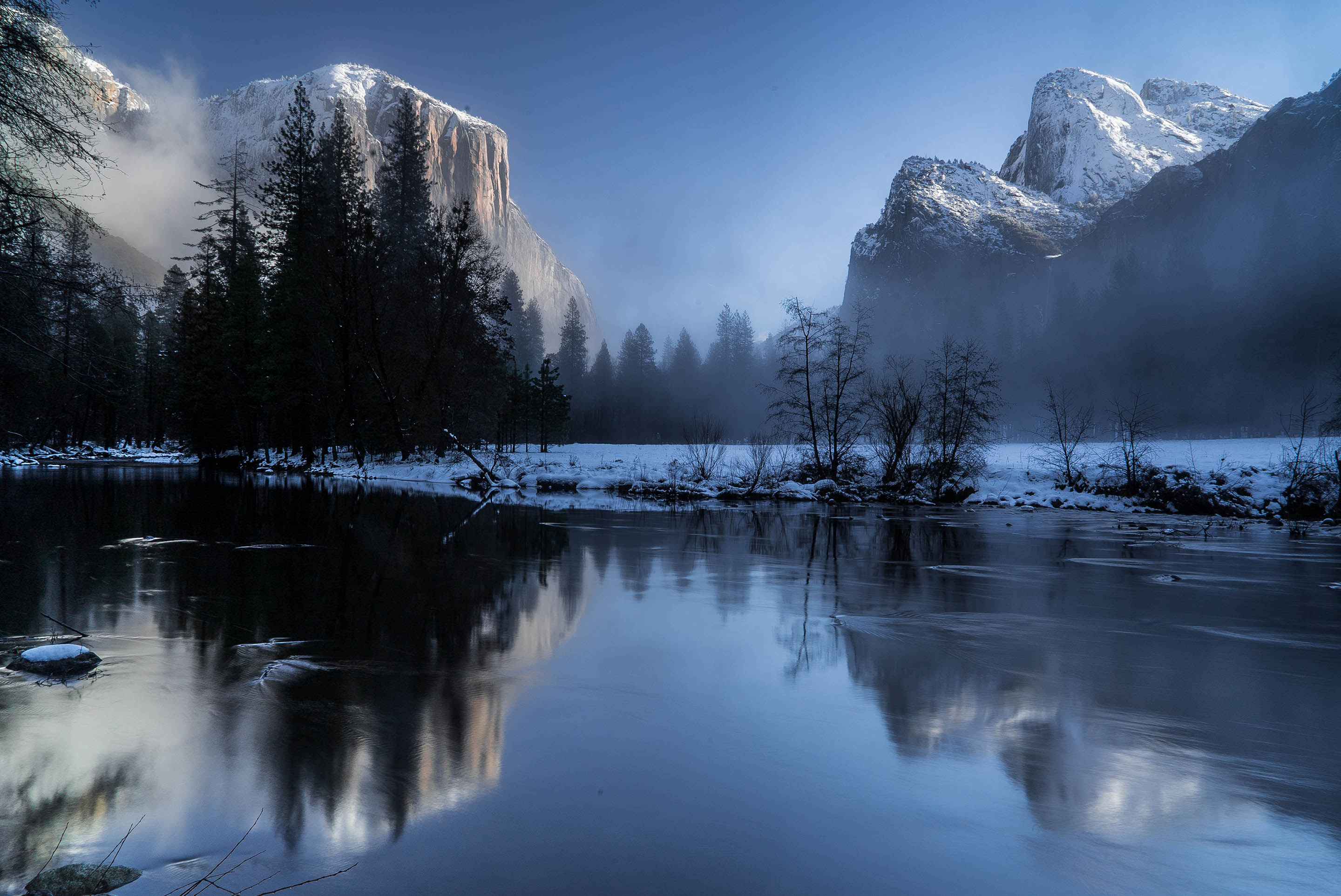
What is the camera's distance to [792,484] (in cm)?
2692

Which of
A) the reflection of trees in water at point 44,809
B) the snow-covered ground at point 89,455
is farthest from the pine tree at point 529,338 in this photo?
the reflection of trees in water at point 44,809

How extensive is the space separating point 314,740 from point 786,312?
27.5 m

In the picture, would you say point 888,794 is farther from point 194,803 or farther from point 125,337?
point 125,337

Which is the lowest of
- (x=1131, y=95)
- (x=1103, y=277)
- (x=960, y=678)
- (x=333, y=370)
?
(x=960, y=678)

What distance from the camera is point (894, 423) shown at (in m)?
27.2

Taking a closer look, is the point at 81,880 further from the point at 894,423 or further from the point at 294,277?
the point at 294,277

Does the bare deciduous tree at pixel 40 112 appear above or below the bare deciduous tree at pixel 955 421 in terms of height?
above

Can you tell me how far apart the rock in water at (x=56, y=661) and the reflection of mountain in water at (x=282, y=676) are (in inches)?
7.0

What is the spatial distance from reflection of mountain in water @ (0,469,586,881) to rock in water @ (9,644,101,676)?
179 mm

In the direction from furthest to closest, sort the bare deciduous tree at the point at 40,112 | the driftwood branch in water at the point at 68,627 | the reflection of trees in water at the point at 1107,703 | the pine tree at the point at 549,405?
the pine tree at the point at 549,405
the bare deciduous tree at the point at 40,112
the driftwood branch in water at the point at 68,627
the reflection of trees in water at the point at 1107,703

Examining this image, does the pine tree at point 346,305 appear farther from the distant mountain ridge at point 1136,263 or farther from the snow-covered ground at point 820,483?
the distant mountain ridge at point 1136,263

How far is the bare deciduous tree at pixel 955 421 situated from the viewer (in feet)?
87.1

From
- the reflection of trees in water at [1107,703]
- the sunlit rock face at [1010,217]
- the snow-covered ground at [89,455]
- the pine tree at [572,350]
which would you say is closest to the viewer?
the reflection of trees in water at [1107,703]

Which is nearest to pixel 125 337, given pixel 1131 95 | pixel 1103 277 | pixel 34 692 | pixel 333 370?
pixel 333 370
